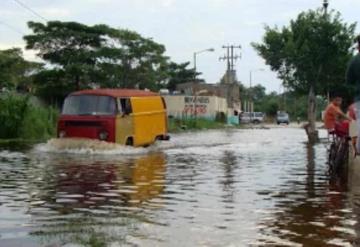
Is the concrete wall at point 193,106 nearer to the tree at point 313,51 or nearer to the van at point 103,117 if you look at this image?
the tree at point 313,51

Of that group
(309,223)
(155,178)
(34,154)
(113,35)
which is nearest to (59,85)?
(113,35)

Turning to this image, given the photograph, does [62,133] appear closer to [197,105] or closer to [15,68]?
[15,68]

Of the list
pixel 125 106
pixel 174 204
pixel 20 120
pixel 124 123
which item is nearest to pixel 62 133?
pixel 124 123

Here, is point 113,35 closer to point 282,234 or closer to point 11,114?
point 11,114

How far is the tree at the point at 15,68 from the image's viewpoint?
60.4 m

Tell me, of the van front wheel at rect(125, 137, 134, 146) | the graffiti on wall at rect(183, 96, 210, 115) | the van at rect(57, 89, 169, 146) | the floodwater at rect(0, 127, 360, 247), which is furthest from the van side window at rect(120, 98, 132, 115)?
the graffiti on wall at rect(183, 96, 210, 115)

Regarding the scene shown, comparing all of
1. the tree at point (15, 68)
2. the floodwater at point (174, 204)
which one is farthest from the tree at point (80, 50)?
the floodwater at point (174, 204)

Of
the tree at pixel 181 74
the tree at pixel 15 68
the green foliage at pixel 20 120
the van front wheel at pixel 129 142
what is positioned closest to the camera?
the van front wheel at pixel 129 142

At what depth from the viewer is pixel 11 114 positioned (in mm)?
31922

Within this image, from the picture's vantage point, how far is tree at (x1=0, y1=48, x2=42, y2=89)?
60.4 meters

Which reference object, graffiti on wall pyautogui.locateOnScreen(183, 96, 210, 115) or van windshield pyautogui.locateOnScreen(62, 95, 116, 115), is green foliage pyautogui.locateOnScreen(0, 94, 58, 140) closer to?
van windshield pyautogui.locateOnScreen(62, 95, 116, 115)

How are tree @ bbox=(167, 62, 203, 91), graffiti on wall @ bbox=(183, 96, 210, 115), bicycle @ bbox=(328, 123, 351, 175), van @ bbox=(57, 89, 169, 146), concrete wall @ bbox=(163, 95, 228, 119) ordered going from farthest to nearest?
tree @ bbox=(167, 62, 203, 91), graffiti on wall @ bbox=(183, 96, 210, 115), concrete wall @ bbox=(163, 95, 228, 119), van @ bbox=(57, 89, 169, 146), bicycle @ bbox=(328, 123, 351, 175)

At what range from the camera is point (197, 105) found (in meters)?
87.9

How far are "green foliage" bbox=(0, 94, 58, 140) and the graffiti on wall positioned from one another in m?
47.5
